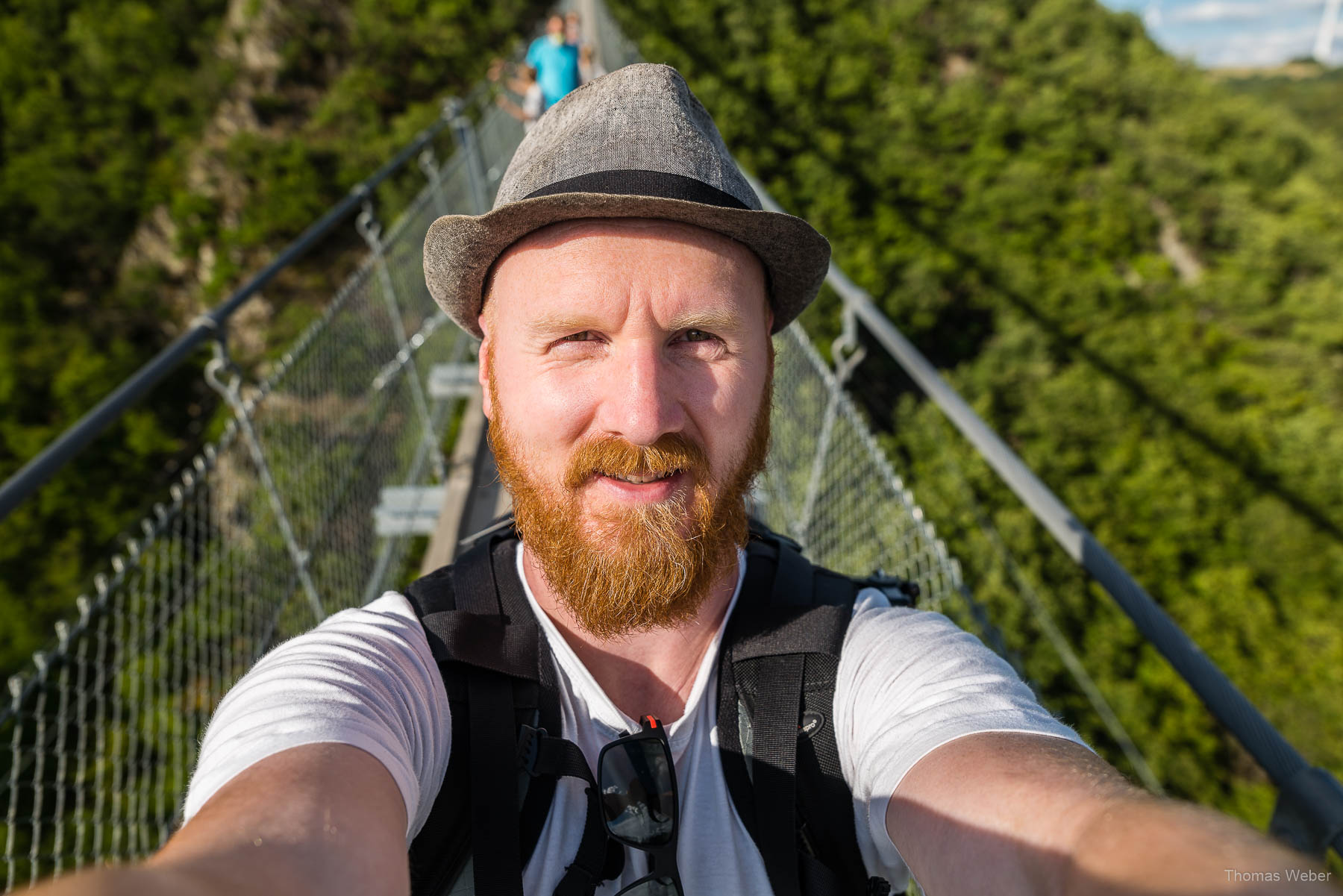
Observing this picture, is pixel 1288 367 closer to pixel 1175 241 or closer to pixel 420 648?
pixel 1175 241

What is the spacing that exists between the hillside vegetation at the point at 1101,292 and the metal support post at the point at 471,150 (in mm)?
14070

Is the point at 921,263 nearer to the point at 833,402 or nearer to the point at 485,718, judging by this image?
the point at 833,402

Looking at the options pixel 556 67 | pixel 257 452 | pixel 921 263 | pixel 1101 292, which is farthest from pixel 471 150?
pixel 1101 292

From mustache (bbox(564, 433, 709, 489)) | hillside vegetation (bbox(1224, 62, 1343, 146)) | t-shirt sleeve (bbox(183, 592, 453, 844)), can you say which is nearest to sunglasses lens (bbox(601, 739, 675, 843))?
t-shirt sleeve (bbox(183, 592, 453, 844))

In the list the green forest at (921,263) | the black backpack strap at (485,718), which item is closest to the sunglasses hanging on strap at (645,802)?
the black backpack strap at (485,718)

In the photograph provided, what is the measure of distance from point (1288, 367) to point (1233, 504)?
18.0 feet

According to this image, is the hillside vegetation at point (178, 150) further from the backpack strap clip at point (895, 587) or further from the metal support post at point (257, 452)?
the backpack strap clip at point (895, 587)

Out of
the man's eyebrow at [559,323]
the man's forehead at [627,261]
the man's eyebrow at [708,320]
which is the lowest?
the man's eyebrow at [708,320]

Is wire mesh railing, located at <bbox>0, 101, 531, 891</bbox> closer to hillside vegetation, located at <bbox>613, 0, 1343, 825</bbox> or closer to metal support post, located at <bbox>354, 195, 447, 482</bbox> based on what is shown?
metal support post, located at <bbox>354, 195, 447, 482</bbox>

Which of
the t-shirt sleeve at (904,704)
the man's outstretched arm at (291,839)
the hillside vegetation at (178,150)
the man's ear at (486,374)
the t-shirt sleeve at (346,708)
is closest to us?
the man's outstretched arm at (291,839)

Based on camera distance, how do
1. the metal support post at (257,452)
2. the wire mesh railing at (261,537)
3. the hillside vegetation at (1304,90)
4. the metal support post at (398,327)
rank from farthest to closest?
1. the hillside vegetation at (1304,90)
2. the metal support post at (398,327)
3. the metal support post at (257,452)
4. the wire mesh railing at (261,537)

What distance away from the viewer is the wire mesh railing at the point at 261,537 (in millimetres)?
1809

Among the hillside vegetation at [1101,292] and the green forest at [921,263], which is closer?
the hillside vegetation at [1101,292]

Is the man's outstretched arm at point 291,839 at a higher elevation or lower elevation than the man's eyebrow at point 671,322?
lower
